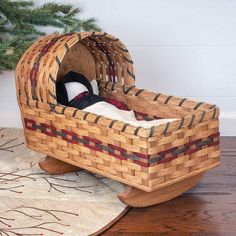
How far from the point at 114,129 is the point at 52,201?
0.35m

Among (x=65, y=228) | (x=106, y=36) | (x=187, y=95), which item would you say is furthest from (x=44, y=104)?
(x=187, y=95)

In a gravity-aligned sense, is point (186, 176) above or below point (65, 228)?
above

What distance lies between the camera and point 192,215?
1.57 m

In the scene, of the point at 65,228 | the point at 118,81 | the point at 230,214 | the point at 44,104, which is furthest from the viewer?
the point at 118,81

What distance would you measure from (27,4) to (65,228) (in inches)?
43.5

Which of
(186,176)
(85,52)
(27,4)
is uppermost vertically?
(27,4)

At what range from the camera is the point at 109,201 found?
5.37 ft

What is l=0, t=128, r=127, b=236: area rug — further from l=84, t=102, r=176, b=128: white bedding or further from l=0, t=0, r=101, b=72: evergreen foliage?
l=0, t=0, r=101, b=72: evergreen foliage

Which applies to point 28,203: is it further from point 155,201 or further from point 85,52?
point 85,52

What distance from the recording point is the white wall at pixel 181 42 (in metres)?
2.29

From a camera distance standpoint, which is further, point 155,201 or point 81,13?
point 81,13

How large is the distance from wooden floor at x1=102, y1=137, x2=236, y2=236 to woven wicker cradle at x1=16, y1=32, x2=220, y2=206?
43 mm

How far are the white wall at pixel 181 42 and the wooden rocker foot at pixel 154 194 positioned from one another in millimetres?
794

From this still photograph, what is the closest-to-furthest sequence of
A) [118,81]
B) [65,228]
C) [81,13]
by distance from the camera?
[65,228]
[118,81]
[81,13]
